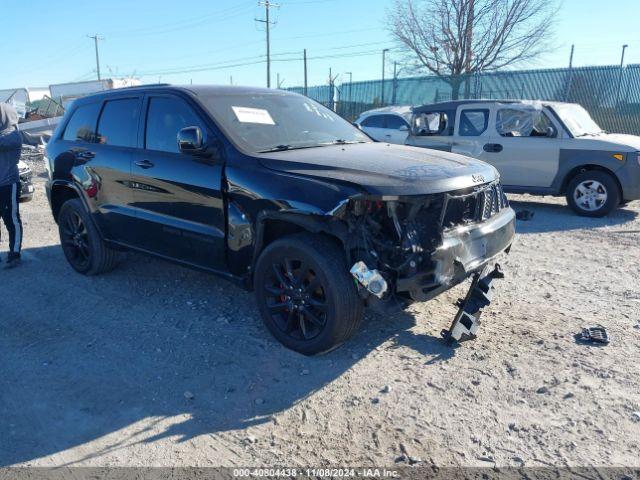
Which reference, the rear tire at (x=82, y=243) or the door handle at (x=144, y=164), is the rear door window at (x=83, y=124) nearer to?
the rear tire at (x=82, y=243)

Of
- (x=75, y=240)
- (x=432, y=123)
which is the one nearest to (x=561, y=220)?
(x=432, y=123)

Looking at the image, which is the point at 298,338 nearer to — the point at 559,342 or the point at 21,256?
the point at 559,342

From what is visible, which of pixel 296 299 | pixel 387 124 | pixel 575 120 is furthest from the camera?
pixel 387 124

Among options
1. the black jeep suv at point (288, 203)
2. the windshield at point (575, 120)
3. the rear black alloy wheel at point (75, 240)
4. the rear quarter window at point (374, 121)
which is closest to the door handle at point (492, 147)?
the windshield at point (575, 120)

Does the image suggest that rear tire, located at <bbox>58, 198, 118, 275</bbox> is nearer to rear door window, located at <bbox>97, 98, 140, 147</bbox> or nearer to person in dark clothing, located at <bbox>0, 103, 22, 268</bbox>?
person in dark clothing, located at <bbox>0, 103, 22, 268</bbox>

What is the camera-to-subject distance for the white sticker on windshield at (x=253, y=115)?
4.21m

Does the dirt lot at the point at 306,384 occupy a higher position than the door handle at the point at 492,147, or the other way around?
the door handle at the point at 492,147

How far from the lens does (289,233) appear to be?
3807mm

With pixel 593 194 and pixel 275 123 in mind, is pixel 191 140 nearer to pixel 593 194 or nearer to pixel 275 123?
pixel 275 123

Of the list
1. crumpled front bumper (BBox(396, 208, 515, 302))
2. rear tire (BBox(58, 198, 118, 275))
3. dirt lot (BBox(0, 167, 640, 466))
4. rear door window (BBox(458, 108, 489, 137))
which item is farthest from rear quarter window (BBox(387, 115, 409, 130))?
crumpled front bumper (BBox(396, 208, 515, 302))

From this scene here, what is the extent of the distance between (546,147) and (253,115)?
5914mm

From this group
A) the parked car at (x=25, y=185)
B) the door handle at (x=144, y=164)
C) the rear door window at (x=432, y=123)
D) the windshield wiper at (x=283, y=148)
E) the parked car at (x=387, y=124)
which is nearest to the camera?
the windshield wiper at (x=283, y=148)

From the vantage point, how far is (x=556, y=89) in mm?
16516

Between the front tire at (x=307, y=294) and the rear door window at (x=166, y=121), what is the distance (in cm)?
135
